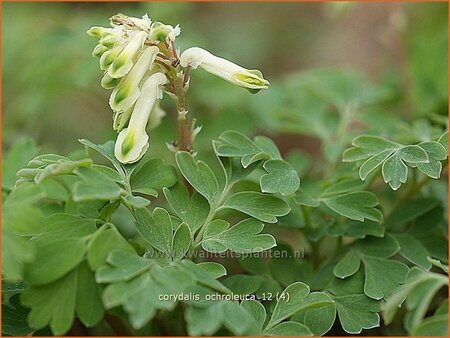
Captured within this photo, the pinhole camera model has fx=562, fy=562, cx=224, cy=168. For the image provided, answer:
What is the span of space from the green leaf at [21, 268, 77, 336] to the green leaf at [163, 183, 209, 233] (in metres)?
0.32

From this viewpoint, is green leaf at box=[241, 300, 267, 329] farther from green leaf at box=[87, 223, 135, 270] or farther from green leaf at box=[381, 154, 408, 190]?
green leaf at box=[381, 154, 408, 190]

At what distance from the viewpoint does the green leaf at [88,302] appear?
4.15 ft

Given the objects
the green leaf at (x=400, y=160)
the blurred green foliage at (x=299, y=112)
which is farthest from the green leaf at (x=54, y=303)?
the green leaf at (x=400, y=160)

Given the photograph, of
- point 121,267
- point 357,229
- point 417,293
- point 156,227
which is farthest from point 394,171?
point 121,267

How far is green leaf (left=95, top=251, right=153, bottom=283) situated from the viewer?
1.19 m

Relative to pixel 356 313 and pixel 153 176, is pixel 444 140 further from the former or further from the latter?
pixel 153 176

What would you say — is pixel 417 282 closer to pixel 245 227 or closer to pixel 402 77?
pixel 245 227

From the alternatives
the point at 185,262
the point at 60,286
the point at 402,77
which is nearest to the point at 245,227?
the point at 185,262

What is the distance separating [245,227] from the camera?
1428 millimetres

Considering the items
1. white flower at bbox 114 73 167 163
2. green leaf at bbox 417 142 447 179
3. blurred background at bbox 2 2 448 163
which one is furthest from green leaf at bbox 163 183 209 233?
blurred background at bbox 2 2 448 163

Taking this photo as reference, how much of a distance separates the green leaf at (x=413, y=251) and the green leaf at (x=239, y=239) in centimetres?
47

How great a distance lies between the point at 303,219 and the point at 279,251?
12 centimetres

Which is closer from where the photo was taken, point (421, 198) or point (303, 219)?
point (303, 219)

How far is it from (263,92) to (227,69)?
1.12 m
